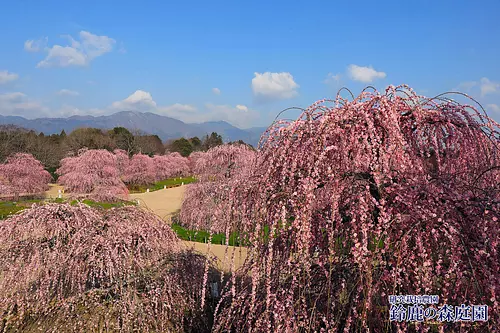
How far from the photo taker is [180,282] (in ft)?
16.9

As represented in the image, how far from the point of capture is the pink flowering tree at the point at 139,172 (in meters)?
27.4

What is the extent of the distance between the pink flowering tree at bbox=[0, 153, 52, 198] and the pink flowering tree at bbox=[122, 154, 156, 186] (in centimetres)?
689

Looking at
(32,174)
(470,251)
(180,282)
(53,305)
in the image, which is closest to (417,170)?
(470,251)

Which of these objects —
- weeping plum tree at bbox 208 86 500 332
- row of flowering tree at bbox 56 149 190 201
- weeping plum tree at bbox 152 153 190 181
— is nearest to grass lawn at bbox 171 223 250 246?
row of flowering tree at bbox 56 149 190 201

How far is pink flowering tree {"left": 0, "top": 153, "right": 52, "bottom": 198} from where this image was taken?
1947 centimetres

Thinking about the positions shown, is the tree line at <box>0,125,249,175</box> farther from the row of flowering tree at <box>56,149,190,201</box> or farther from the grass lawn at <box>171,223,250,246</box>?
the grass lawn at <box>171,223,250,246</box>

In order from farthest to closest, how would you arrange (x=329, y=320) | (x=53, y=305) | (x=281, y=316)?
(x=53, y=305) < (x=329, y=320) < (x=281, y=316)

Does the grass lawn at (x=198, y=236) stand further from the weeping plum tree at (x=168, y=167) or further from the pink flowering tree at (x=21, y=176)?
the weeping plum tree at (x=168, y=167)

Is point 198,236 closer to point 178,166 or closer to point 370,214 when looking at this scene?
point 370,214

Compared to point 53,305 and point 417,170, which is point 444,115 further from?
point 53,305

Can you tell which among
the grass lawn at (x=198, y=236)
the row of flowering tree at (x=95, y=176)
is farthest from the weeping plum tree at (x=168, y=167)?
the grass lawn at (x=198, y=236)

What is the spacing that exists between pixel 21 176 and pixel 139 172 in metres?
A: 8.92

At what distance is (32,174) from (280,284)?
22.0 m

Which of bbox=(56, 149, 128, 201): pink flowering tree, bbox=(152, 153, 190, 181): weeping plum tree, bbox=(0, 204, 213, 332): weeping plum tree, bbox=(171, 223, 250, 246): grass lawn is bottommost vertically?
bbox=(171, 223, 250, 246): grass lawn
